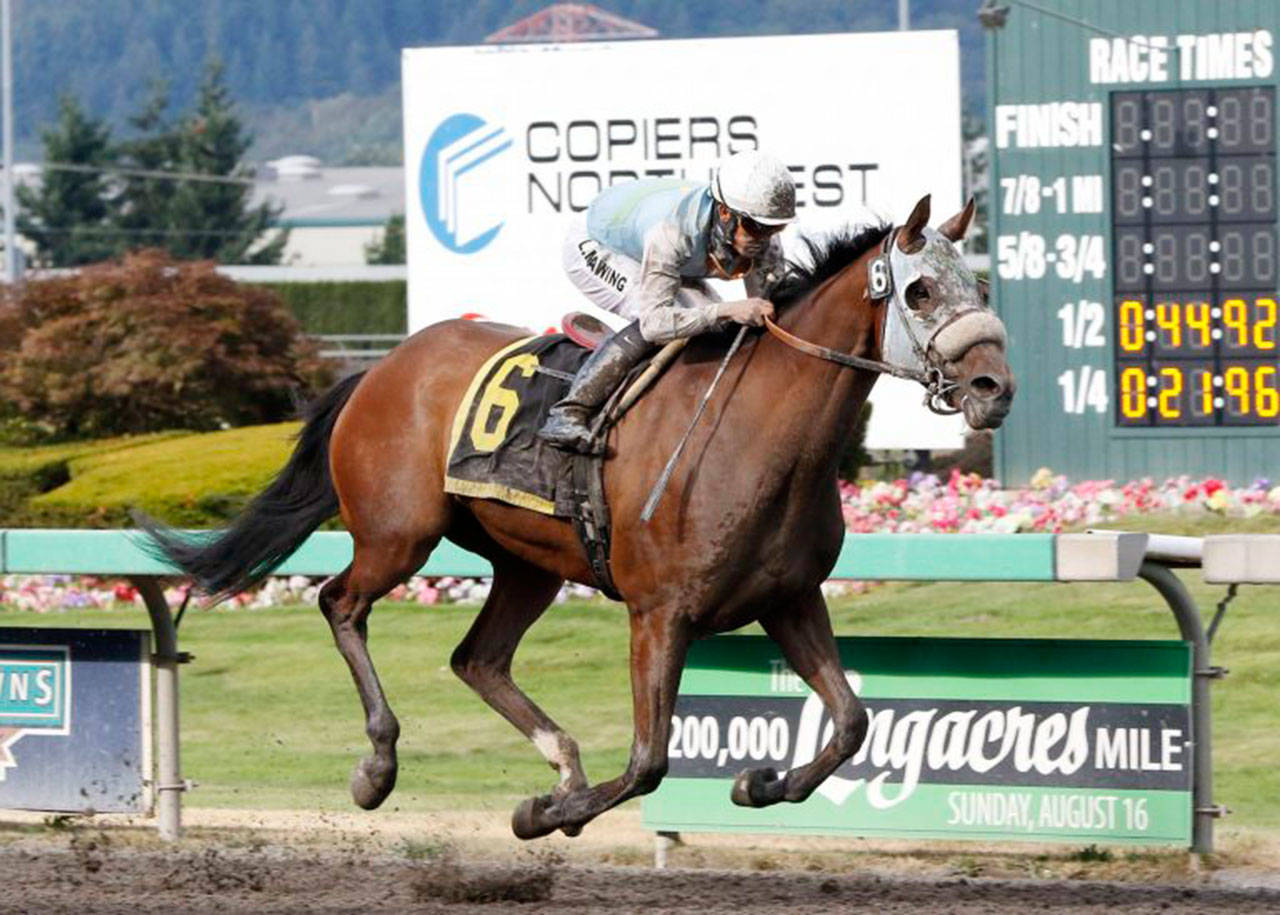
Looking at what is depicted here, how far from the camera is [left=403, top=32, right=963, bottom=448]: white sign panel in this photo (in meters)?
15.5

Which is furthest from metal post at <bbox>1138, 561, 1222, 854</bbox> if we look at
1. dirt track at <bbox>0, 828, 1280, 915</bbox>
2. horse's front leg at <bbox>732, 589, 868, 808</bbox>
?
horse's front leg at <bbox>732, 589, 868, 808</bbox>

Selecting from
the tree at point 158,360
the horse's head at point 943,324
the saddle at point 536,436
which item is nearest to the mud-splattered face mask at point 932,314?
the horse's head at point 943,324

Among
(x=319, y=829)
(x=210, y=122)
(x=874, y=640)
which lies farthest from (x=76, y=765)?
(x=210, y=122)

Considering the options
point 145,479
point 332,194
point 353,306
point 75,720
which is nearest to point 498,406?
point 75,720

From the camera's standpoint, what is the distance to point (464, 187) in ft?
51.9

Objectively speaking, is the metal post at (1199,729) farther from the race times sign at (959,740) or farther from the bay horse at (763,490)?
the bay horse at (763,490)

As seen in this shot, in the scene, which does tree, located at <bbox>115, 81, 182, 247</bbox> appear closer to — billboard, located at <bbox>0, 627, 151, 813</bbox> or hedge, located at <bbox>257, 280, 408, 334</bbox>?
hedge, located at <bbox>257, 280, 408, 334</bbox>

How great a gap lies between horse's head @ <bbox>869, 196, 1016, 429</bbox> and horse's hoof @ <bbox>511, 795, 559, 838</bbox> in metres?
1.39

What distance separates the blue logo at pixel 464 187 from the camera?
15766mm

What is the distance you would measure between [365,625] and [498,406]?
725mm

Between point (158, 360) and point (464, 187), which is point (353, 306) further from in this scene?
point (158, 360)

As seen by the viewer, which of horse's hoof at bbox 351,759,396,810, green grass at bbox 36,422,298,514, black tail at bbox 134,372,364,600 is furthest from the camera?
green grass at bbox 36,422,298,514

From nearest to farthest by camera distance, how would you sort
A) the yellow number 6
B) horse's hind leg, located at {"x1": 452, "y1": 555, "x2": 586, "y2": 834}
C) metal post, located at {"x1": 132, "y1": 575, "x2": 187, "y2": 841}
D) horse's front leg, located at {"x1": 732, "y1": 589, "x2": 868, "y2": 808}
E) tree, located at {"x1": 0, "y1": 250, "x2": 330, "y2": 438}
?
horse's front leg, located at {"x1": 732, "y1": 589, "x2": 868, "y2": 808}
the yellow number 6
horse's hind leg, located at {"x1": 452, "y1": 555, "x2": 586, "y2": 834}
metal post, located at {"x1": 132, "y1": 575, "x2": 187, "y2": 841}
tree, located at {"x1": 0, "y1": 250, "x2": 330, "y2": 438}

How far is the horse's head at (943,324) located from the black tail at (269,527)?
6.23 ft
